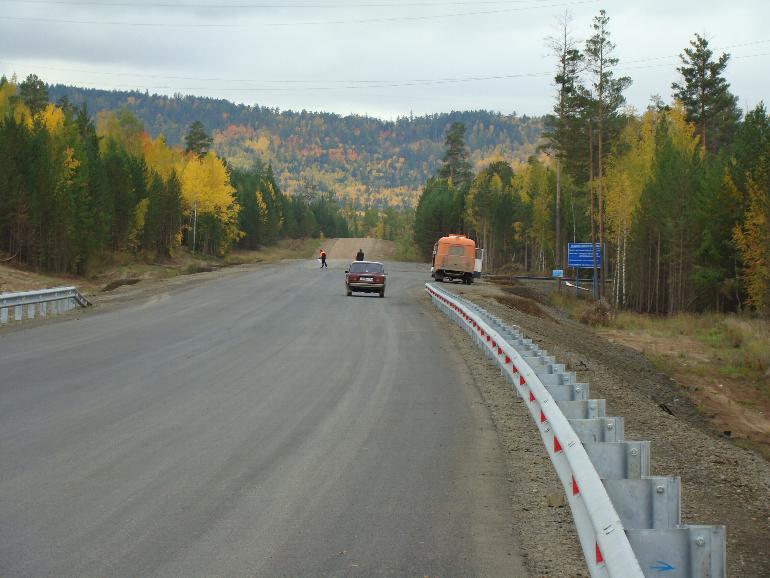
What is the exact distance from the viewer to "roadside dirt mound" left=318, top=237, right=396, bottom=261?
140 metres

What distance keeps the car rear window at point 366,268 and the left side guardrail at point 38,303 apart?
42.2ft

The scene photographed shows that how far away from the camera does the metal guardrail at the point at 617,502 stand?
13.6 feet

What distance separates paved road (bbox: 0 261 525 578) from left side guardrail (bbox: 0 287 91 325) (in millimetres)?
5245

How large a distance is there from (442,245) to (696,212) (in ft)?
49.8

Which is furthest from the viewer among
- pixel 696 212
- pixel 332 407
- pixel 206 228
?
pixel 206 228

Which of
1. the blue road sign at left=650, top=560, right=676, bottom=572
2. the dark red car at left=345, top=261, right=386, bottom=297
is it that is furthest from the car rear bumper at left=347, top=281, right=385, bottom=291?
the blue road sign at left=650, top=560, right=676, bottom=572

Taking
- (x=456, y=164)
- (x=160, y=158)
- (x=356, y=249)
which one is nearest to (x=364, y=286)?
Answer: (x=160, y=158)

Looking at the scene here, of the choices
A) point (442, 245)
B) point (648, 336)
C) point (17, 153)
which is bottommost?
point (648, 336)

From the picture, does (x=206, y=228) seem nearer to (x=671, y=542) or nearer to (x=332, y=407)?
(x=332, y=407)

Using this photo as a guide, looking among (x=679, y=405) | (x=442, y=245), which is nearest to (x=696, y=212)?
(x=442, y=245)

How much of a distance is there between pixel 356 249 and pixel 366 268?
110 meters

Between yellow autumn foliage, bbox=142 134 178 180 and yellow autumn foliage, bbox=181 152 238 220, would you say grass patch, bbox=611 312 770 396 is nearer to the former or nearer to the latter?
yellow autumn foliage, bbox=181 152 238 220

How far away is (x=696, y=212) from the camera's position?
5481 centimetres

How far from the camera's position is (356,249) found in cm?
15050
